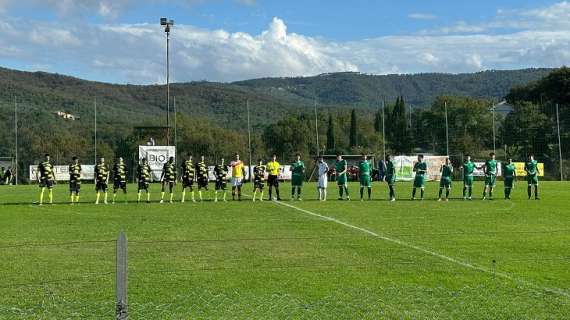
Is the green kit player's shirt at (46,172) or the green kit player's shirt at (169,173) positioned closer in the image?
the green kit player's shirt at (46,172)

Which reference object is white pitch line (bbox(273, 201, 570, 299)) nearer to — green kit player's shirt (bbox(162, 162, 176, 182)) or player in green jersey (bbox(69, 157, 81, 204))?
green kit player's shirt (bbox(162, 162, 176, 182))

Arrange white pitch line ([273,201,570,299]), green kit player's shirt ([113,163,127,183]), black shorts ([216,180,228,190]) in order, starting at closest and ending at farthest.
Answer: white pitch line ([273,201,570,299])
green kit player's shirt ([113,163,127,183])
black shorts ([216,180,228,190])

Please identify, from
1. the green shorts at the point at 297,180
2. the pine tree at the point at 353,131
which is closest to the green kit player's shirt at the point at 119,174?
the green shorts at the point at 297,180

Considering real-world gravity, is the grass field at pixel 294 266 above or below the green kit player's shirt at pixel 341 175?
below

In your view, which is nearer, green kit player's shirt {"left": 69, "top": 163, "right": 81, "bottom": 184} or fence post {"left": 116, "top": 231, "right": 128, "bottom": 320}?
fence post {"left": 116, "top": 231, "right": 128, "bottom": 320}

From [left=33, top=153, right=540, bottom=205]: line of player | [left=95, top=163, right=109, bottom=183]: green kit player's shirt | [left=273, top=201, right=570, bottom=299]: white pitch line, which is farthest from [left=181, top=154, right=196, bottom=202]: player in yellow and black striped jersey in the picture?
[left=273, top=201, right=570, bottom=299]: white pitch line

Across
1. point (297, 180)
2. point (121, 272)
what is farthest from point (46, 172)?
point (121, 272)

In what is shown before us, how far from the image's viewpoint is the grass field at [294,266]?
348 inches

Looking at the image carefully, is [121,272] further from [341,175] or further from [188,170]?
Answer: [341,175]

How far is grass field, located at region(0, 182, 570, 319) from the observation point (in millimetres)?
8852

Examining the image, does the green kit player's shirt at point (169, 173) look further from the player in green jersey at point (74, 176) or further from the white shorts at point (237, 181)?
the player in green jersey at point (74, 176)

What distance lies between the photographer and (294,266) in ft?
39.4

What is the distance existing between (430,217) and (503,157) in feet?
145

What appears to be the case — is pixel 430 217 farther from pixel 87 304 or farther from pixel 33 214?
pixel 87 304
